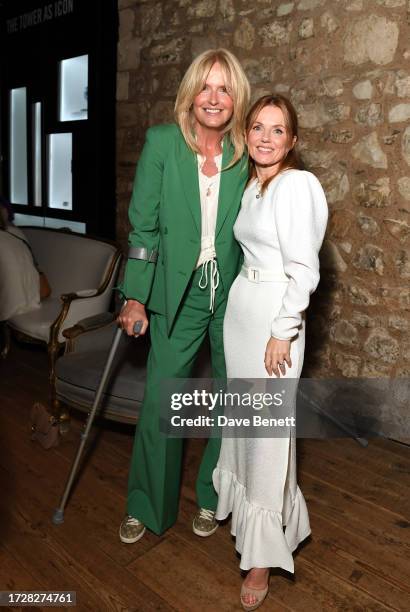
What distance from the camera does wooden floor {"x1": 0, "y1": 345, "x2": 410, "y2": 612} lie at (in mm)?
2129

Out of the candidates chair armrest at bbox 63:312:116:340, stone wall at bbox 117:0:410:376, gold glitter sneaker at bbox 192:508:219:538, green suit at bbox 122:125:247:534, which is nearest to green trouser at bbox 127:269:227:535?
green suit at bbox 122:125:247:534

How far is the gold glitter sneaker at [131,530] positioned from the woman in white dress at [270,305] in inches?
19.7

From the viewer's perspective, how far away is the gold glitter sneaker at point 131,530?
2400mm

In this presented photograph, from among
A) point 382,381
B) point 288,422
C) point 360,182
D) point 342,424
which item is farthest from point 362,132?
point 288,422

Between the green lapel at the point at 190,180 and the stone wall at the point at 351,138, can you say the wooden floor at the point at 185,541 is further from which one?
the green lapel at the point at 190,180

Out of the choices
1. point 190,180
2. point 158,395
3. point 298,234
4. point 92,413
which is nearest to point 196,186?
point 190,180

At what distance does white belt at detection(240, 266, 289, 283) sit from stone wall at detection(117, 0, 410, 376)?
1567 millimetres

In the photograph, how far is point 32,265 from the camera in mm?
4414

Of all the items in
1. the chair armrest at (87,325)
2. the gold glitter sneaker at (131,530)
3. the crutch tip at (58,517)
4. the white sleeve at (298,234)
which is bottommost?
the crutch tip at (58,517)

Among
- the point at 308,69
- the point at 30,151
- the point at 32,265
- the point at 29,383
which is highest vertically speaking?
the point at 308,69

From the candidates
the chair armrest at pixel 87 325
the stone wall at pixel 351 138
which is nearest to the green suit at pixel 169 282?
the chair armrest at pixel 87 325

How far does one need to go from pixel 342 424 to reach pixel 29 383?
89.4 inches

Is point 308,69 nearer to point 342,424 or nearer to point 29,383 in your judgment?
point 342,424

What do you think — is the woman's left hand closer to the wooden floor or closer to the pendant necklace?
the pendant necklace
